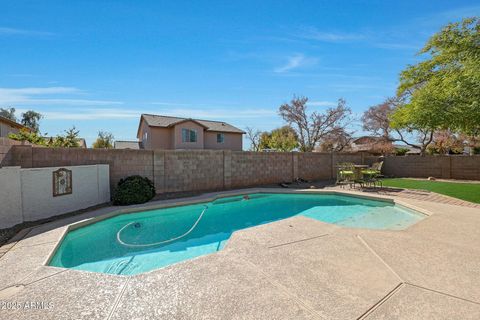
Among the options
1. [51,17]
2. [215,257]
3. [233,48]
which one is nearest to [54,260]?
[215,257]

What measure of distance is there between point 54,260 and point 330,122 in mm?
24381

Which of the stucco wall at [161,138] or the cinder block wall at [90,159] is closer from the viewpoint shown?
the cinder block wall at [90,159]

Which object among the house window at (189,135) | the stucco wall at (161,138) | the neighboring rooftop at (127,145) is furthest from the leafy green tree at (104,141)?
the house window at (189,135)

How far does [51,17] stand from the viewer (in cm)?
717

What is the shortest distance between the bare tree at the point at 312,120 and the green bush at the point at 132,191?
758 inches

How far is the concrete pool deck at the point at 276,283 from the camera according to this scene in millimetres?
2535

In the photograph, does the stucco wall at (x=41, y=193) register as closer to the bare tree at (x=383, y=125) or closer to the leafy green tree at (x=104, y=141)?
the leafy green tree at (x=104, y=141)

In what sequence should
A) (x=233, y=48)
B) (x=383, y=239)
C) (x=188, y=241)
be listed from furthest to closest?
1. (x=233, y=48)
2. (x=188, y=241)
3. (x=383, y=239)

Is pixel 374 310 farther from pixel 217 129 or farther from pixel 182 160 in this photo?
pixel 217 129

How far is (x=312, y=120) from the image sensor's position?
81.2ft

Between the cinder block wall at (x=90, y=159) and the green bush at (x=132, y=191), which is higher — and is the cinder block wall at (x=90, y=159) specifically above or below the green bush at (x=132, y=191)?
above

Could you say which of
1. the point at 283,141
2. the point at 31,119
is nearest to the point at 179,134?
the point at 283,141

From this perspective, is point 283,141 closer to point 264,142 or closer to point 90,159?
point 264,142

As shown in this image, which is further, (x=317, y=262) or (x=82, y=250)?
(x=82, y=250)
